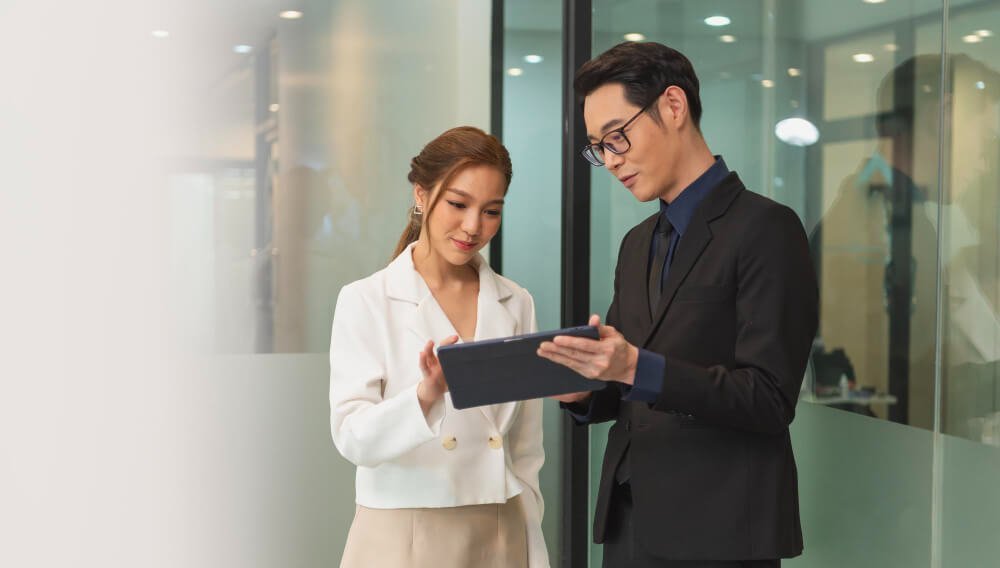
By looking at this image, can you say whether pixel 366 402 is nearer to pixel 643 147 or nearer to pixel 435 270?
pixel 435 270

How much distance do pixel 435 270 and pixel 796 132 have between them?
119cm

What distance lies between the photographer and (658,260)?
2.06 metres

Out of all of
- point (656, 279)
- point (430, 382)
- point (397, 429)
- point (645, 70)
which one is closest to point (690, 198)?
point (656, 279)

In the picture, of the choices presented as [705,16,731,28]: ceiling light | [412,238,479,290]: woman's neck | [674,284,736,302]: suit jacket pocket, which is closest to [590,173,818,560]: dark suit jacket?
[674,284,736,302]: suit jacket pocket

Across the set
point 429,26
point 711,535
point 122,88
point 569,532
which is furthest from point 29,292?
point 711,535

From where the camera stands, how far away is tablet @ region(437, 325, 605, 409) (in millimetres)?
1729

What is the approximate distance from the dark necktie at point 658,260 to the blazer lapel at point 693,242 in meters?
0.05

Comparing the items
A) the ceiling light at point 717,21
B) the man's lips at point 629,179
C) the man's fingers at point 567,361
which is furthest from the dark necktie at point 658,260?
the ceiling light at point 717,21

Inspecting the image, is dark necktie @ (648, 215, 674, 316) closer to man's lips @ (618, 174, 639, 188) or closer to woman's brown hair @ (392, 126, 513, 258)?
man's lips @ (618, 174, 639, 188)

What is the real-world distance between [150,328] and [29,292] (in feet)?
1.46

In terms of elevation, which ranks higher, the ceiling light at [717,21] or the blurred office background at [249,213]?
the ceiling light at [717,21]

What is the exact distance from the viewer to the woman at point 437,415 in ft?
7.19

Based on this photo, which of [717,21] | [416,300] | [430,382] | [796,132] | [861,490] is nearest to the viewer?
[430,382]

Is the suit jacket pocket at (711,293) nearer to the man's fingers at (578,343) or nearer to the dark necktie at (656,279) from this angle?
the dark necktie at (656,279)
